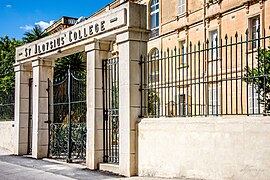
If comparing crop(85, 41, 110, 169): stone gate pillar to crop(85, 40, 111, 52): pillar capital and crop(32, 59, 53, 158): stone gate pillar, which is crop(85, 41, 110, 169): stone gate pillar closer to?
crop(85, 40, 111, 52): pillar capital

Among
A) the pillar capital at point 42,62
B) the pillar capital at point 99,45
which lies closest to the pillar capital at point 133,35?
the pillar capital at point 99,45

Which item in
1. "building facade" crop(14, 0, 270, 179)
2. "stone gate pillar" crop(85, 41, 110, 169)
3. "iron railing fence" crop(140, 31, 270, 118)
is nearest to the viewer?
"building facade" crop(14, 0, 270, 179)

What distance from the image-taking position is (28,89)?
15.5 meters

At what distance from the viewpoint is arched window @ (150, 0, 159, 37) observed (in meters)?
30.7

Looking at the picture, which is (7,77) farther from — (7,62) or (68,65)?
(68,65)

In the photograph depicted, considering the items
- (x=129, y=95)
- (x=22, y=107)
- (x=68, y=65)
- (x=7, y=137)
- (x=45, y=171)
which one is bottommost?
(x=45, y=171)

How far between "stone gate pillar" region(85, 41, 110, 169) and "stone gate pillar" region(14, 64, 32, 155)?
15.4 feet

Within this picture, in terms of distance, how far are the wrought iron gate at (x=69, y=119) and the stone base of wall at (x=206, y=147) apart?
3611mm

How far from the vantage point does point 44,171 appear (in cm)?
1115

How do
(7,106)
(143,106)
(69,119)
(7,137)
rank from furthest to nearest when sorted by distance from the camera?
(7,106), (7,137), (69,119), (143,106)

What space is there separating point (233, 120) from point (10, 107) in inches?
463

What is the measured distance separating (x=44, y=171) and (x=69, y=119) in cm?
232

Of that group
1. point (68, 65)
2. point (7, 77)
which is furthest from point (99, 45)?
point (7, 77)

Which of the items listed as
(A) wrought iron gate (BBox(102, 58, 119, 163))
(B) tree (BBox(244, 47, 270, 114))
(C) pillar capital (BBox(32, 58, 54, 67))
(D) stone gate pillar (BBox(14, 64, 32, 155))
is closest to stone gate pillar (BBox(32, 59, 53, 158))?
(C) pillar capital (BBox(32, 58, 54, 67))
